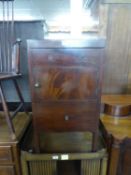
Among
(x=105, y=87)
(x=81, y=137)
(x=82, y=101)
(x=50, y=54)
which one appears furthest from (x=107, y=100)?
(x=50, y=54)

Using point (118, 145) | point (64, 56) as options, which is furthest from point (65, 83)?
point (118, 145)

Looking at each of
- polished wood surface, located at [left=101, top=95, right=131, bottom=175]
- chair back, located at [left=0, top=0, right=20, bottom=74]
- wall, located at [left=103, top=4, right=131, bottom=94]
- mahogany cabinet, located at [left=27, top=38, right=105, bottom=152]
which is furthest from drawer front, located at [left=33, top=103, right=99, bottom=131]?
wall, located at [left=103, top=4, right=131, bottom=94]

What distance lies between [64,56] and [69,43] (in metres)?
0.07

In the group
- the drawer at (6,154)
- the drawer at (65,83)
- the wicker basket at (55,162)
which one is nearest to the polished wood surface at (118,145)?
the wicker basket at (55,162)

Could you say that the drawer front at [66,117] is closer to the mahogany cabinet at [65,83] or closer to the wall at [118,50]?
the mahogany cabinet at [65,83]

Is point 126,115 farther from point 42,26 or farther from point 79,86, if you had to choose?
point 42,26

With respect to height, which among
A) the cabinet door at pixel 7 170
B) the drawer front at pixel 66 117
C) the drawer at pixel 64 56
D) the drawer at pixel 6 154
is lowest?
the cabinet door at pixel 7 170

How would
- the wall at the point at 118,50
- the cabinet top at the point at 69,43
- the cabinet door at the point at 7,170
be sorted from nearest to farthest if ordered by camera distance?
the cabinet top at the point at 69,43 → the cabinet door at the point at 7,170 → the wall at the point at 118,50

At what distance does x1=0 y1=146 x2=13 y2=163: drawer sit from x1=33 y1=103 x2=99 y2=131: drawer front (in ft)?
0.73

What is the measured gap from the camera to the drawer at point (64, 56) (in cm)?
80

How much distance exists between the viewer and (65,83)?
33.3 inches

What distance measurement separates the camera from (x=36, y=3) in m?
2.04

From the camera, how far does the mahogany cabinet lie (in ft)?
2.60

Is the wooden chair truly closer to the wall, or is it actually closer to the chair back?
the chair back
